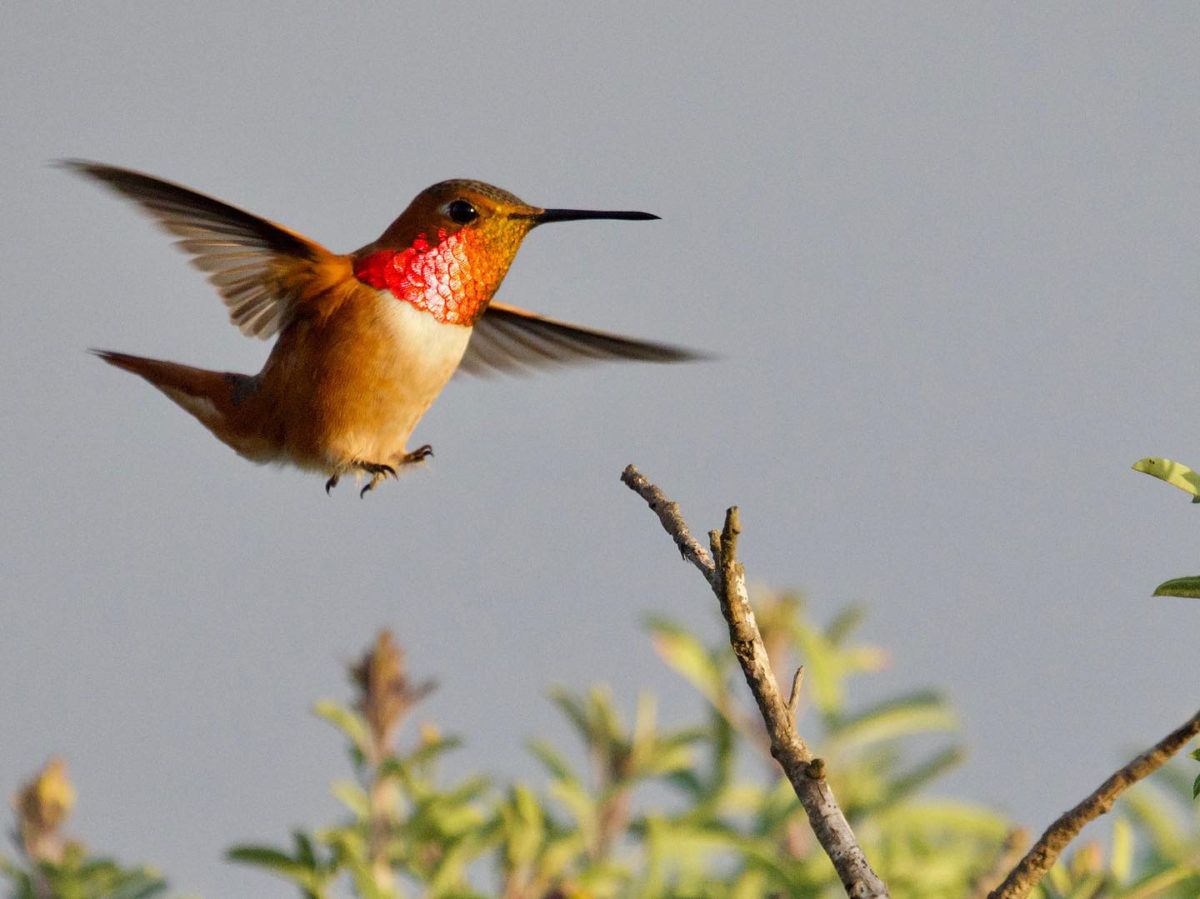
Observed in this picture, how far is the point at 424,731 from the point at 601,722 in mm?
1015

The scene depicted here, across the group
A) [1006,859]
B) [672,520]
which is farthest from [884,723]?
[672,520]

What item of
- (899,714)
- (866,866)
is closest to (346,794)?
(899,714)

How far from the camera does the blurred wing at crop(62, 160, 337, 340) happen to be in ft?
16.1

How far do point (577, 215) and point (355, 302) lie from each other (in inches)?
34.1

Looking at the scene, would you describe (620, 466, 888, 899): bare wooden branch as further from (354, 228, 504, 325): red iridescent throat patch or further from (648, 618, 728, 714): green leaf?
(648, 618, 728, 714): green leaf

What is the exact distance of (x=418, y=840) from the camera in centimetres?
612

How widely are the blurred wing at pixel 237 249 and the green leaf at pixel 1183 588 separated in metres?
3.55

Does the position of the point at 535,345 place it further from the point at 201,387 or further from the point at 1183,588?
the point at 1183,588

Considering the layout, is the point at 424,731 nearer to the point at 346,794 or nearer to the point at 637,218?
the point at 346,794

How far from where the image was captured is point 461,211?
17.0 ft

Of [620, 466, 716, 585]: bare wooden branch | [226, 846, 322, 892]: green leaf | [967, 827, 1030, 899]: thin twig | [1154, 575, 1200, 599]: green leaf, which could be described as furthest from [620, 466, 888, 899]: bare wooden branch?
[226, 846, 322, 892]: green leaf

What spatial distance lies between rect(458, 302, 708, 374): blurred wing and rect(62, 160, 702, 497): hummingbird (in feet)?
2.45

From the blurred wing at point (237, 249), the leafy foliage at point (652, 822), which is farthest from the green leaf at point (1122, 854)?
the blurred wing at point (237, 249)

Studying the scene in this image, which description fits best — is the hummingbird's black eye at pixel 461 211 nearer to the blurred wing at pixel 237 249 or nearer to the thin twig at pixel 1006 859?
the blurred wing at pixel 237 249
